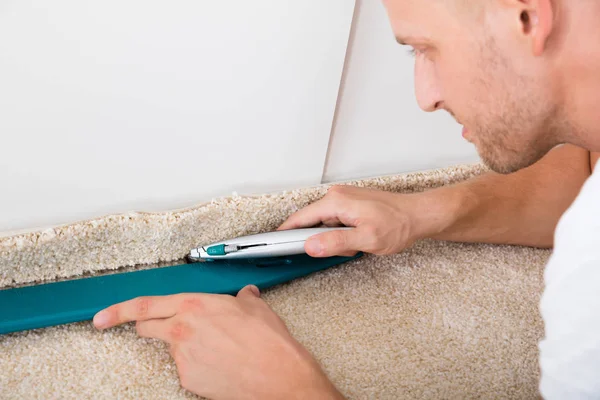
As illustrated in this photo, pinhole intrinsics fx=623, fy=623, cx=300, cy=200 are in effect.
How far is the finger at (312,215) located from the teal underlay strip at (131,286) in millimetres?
41

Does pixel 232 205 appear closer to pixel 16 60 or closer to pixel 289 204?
pixel 289 204

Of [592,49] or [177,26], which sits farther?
[177,26]

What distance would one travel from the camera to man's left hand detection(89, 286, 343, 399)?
58 cm

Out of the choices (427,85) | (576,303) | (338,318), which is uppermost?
(427,85)

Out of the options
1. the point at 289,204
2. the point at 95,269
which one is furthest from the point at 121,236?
the point at 289,204

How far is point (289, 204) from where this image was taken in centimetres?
79

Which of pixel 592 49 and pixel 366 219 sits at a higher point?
pixel 592 49

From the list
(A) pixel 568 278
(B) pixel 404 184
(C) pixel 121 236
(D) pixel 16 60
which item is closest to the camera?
(A) pixel 568 278

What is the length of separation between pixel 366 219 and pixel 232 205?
161mm

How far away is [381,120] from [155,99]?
1.05 feet

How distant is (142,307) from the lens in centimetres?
64

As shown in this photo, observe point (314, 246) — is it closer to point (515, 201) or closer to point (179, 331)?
point (179, 331)

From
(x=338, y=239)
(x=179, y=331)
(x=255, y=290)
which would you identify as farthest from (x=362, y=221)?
(x=179, y=331)

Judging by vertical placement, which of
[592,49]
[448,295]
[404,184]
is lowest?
[448,295]
